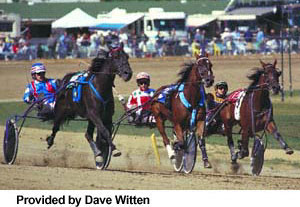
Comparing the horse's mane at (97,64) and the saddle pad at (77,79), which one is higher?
the horse's mane at (97,64)

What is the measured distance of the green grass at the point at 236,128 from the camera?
21.4 metres

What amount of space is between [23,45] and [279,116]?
76.8ft

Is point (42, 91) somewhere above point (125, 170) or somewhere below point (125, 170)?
above

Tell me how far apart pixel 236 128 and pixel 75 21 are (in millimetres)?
30916

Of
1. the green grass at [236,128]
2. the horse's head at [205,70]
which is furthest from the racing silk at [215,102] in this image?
the green grass at [236,128]

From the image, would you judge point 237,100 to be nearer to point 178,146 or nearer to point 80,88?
point 178,146

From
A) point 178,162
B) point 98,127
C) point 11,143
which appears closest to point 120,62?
point 98,127

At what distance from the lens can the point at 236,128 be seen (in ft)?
77.6


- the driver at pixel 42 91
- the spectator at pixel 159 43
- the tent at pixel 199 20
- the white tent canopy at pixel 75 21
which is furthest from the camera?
the tent at pixel 199 20

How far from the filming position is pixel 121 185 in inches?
548

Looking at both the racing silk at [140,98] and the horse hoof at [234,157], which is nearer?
the horse hoof at [234,157]

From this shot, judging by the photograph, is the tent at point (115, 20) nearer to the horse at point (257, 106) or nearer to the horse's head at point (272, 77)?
the horse at point (257, 106)

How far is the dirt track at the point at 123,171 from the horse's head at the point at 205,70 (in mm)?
1362

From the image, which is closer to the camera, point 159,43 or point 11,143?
point 11,143
